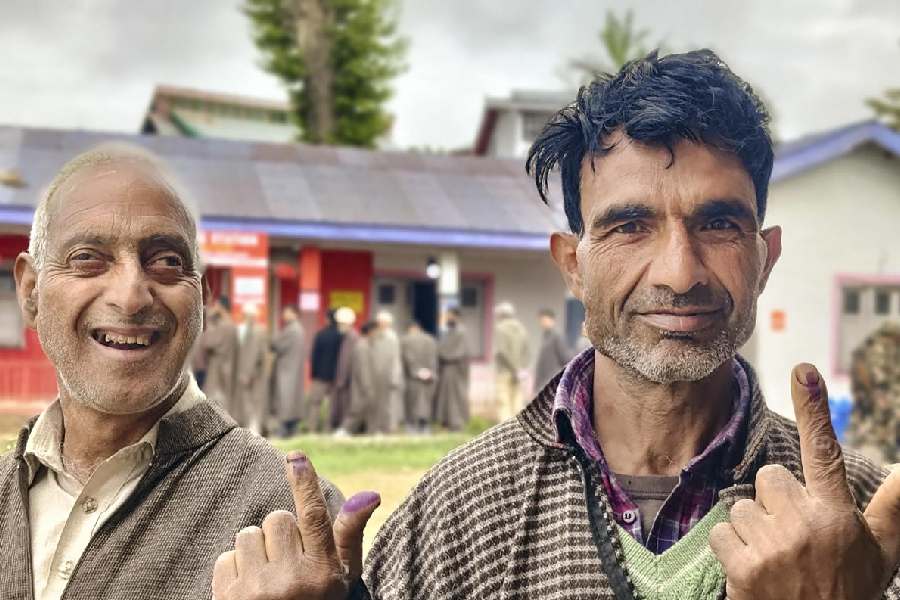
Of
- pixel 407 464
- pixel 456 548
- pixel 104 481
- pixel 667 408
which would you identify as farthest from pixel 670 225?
pixel 407 464

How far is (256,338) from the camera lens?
43.2ft

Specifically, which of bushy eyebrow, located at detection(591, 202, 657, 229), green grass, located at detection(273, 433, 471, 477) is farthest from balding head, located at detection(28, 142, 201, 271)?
green grass, located at detection(273, 433, 471, 477)

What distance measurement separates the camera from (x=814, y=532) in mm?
1546

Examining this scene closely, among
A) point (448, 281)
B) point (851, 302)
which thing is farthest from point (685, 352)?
point (851, 302)

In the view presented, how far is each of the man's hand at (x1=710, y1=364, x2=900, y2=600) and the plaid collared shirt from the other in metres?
0.32

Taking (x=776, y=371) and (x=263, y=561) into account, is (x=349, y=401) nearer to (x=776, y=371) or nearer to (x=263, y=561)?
(x=776, y=371)

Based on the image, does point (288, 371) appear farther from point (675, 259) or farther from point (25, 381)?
point (675, 259)

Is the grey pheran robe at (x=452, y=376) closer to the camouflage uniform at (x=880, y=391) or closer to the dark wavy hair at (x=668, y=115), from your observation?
the camouflage uniform at (x=880, y=391)

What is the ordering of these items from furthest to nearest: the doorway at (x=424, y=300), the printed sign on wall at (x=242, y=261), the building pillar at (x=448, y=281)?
the doorway at (x=424, y=300) < the building pillar at (x=448, y=281) < the printed sign on wall at (x=242, y=261)

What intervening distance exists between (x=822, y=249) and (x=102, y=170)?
14407 mm

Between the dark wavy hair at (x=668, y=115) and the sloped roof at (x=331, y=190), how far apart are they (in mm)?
13508

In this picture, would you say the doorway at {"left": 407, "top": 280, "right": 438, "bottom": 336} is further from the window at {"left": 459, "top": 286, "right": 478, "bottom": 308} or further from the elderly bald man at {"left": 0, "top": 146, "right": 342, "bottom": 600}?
the elderly bald man at {"left": 0, "top": 146, "right": 342, "bottom": 600}

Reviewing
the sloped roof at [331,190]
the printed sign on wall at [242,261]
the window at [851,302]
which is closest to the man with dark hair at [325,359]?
the printed sign on wall at [242,261]

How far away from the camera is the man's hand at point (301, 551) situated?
177 centimetres
